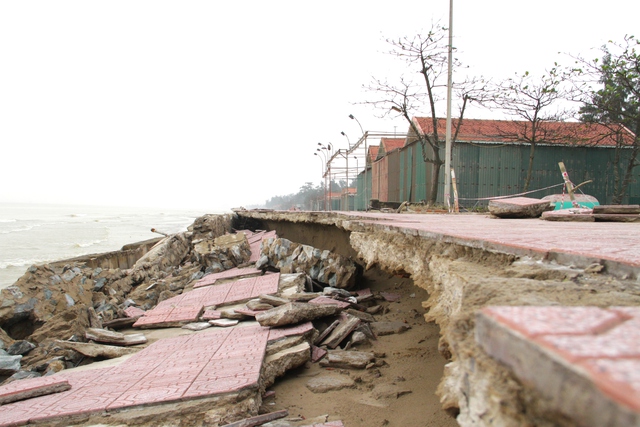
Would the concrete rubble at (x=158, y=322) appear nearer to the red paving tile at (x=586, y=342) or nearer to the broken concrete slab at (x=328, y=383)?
the broken concrete slab at (x=328, y=383)

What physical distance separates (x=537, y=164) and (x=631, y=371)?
2118 cm

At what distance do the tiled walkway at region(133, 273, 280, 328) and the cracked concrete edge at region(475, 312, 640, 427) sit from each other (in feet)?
14.2

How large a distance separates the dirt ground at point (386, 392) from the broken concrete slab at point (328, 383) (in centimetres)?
4

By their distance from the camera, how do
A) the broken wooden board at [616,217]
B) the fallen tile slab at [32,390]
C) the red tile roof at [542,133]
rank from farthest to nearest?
the red tile roof at [542,133]
the broken wooden board at [616,217]
the fallen tile slab at [32,390]

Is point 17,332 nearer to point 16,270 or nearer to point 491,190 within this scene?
point 16,270

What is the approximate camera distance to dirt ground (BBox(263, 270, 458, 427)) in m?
2.69

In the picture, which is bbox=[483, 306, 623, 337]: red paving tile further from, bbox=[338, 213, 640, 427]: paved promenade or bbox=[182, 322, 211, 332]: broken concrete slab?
bbox=[182, 322, 211, 332]: broken concrete slab

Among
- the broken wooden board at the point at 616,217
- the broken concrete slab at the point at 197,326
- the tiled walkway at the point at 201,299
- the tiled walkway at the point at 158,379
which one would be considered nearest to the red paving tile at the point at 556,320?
the tiled walkway at the point at 158,379

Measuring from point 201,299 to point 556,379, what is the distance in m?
5.35

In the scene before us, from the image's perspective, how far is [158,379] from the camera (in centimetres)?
282

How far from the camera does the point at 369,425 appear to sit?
2.63 m

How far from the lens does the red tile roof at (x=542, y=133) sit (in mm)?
17606

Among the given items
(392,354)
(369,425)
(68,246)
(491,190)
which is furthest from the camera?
(68,246)

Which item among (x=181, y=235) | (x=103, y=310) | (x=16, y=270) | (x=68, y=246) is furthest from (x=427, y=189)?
(x=68, y=246)
